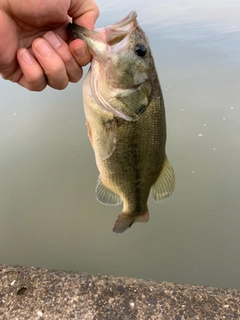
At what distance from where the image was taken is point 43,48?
1.26 meters

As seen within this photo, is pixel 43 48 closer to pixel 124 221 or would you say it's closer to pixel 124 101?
pixel 124 101

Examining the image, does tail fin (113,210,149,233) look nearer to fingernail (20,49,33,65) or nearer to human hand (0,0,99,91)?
human hand (0,0,99,91)

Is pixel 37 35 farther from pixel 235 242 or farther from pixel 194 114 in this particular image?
pixel 194 114

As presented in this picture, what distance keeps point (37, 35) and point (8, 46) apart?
0.47 feet

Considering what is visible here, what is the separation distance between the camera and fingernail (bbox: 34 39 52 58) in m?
1.26

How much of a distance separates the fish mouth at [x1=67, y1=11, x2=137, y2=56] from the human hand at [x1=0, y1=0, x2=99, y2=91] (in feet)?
0.12

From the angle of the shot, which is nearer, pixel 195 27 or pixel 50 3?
pixel 50 3

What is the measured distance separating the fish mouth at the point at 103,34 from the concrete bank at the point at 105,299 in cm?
131

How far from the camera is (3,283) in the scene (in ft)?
6.14

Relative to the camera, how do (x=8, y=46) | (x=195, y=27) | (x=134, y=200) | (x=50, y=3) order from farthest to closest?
1. (x=195, y=27)
2. (x=134, y=200)
3. (x=8, y=46)
4. (x=50, y=3)

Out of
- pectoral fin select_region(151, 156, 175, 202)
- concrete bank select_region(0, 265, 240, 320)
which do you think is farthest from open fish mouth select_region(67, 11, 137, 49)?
concrete bank select_region(0, 265, 240, 320)

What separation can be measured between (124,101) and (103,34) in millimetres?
277

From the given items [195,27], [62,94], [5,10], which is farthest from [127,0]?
[5,10]

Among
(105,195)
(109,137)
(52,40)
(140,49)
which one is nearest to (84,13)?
(52,40)
